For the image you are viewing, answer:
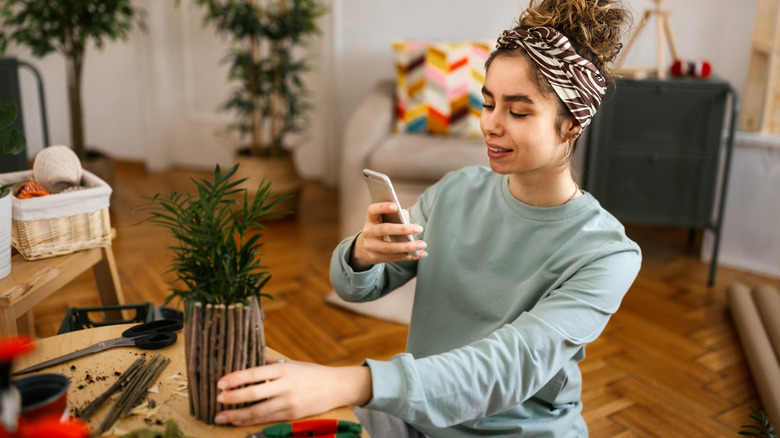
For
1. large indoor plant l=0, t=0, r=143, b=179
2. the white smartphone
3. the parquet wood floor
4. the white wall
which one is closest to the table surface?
the white smartphone

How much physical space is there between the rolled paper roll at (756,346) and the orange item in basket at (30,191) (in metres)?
1.74

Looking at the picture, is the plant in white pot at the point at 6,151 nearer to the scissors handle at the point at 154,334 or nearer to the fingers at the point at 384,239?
the scissors handle at the point at 154,334

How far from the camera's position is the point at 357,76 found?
3.75m

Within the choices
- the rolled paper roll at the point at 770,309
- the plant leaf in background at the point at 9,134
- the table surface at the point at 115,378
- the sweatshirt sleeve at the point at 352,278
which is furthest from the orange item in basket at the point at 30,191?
the rolled paper roll at the point at 770,309

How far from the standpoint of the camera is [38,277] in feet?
4.03

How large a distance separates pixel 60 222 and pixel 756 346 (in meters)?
1.92

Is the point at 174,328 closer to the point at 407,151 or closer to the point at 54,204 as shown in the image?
the point at 54,204

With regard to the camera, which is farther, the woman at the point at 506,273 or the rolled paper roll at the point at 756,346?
the rolled paper roll at the point at 756,346

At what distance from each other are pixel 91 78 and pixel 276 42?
5.38ft

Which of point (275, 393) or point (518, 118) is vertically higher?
point (518, 118)

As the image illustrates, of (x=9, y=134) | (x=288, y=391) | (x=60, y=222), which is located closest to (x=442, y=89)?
(x=60, y=222)

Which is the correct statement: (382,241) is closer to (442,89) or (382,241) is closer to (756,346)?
(756,346)

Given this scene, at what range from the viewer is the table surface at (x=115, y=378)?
79 cm

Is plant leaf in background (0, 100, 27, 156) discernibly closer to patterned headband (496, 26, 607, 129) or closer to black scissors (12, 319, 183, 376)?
black scissors (12, 319, 183, 376)
